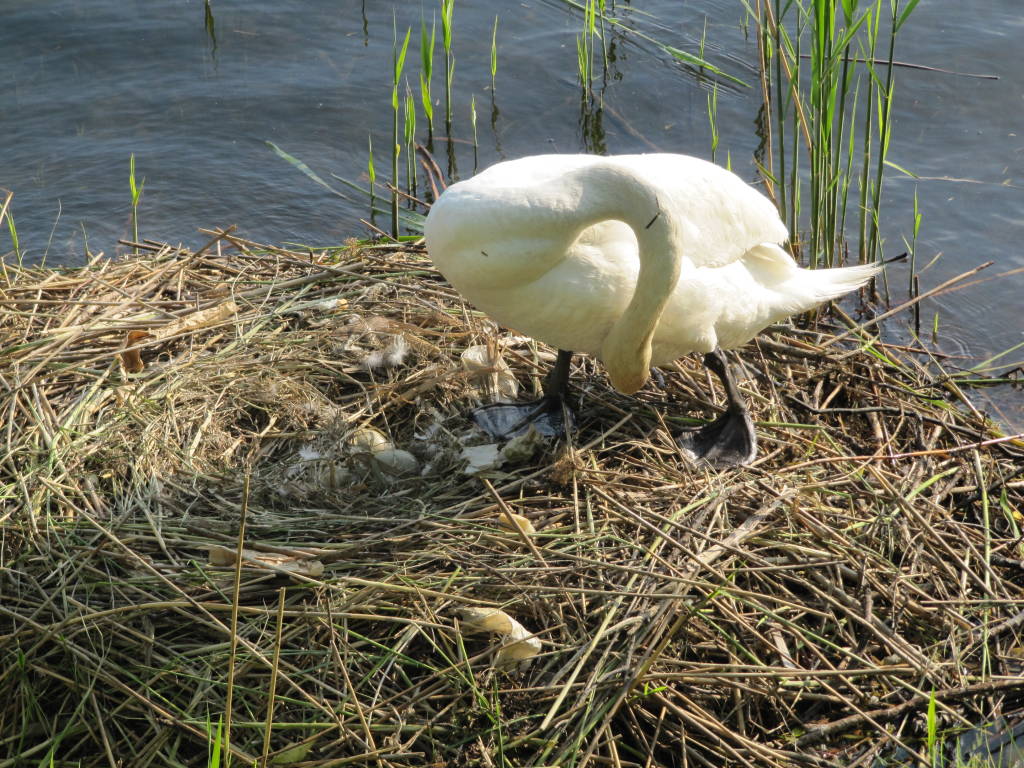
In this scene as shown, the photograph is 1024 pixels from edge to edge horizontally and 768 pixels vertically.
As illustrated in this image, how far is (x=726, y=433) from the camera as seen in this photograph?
14.3ft

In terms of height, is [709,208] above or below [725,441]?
above

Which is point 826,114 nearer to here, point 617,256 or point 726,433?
point 726,433

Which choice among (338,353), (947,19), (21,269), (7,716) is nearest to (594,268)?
(338,353)

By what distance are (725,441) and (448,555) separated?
1.35 metres

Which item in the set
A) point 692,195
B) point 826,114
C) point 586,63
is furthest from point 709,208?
point 586,63

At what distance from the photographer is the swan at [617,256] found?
353 centimetres

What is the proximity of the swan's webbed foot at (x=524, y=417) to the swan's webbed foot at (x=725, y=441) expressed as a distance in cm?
49

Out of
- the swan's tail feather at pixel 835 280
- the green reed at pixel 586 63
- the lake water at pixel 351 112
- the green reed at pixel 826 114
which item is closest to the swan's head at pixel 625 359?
the swan's tail feather at pixel 835 280

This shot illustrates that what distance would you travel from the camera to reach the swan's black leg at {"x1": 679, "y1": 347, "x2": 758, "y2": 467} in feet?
14.0

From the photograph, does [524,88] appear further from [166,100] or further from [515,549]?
[515,549]

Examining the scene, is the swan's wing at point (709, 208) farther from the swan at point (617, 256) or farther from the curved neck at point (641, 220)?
the curved neck at point (641, 220)

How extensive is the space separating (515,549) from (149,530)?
1.22 metres

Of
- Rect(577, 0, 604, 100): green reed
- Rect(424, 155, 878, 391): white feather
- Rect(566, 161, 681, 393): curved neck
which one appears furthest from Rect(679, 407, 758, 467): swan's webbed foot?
Rect(577, 0, 604, 100): green reed

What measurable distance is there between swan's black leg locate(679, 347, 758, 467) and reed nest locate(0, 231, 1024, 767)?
0.13 meters
